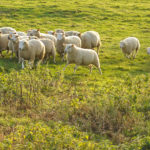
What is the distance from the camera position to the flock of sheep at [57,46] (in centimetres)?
1248

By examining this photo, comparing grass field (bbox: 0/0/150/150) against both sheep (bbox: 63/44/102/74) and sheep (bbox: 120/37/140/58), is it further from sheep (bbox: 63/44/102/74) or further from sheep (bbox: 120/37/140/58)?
sheep (bbox: 63/44/102/74)

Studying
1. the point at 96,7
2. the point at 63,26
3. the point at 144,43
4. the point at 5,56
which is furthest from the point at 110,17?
the point at 5,56

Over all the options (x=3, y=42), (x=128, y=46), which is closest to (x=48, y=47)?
(x=3, y=42)

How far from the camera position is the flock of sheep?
12477 millimetres

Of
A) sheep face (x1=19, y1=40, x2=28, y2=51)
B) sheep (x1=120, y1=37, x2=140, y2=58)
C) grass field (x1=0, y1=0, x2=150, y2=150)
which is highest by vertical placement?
sheep face (x1=19, y1=40, x2=28, y2=51)

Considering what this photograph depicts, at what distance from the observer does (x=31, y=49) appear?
42.2ft

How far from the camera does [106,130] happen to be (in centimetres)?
729

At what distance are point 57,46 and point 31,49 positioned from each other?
2.46 metres

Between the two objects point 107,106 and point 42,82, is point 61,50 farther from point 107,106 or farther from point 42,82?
point 107,106

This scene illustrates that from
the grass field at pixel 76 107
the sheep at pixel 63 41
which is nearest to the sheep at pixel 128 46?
the grass field at pixel 76 107

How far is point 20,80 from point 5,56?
6.69 meters

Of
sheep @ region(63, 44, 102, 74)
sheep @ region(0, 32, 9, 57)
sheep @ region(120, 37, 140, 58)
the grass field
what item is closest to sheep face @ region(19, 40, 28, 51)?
the grass field

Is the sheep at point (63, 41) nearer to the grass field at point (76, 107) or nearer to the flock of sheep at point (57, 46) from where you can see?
the flock of sheep at point (57, 46)

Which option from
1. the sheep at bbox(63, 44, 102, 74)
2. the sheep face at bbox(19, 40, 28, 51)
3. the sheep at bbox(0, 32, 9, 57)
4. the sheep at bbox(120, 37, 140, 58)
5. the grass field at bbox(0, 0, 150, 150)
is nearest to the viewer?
the grass field at bbox(0, 0, 150, 150)
